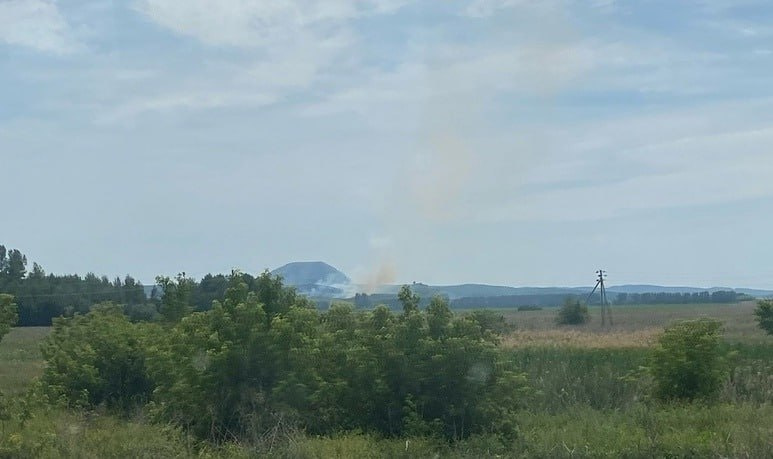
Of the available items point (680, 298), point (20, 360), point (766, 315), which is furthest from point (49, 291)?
point (680, 298)

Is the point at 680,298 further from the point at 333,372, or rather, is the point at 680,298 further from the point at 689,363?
the point at 333,372

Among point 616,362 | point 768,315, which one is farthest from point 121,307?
point 768,315

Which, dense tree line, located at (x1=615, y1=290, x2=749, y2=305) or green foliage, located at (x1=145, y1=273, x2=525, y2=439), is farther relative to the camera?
dense tree line, located at (x1=615, y1=290, x2=749, y2=305)

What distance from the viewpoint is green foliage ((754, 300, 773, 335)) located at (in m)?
42.5

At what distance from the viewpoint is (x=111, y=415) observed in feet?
55.3

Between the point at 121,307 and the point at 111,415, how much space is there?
6.26 m

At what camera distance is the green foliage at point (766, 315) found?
42.5 metres

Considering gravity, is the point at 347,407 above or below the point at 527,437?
above

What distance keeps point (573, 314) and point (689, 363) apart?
174ft

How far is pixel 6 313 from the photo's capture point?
65.2 ft

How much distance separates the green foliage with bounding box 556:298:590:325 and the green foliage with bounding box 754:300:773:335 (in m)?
24.9

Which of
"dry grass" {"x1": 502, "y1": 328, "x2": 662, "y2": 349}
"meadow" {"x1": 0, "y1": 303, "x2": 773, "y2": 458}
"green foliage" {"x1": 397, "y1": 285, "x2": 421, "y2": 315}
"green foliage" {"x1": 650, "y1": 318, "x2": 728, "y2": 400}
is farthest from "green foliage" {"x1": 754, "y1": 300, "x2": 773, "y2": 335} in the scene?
"green foliage" {"x1": 397, "y1": 285, "x2": 421, "y2": 315}

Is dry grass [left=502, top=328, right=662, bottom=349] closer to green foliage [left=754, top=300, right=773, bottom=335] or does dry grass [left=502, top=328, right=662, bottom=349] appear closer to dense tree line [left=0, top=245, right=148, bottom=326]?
green foliage [left=754, top=300, right=773, bottom=335]

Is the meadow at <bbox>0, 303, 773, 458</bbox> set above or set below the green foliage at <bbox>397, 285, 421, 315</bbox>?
below
